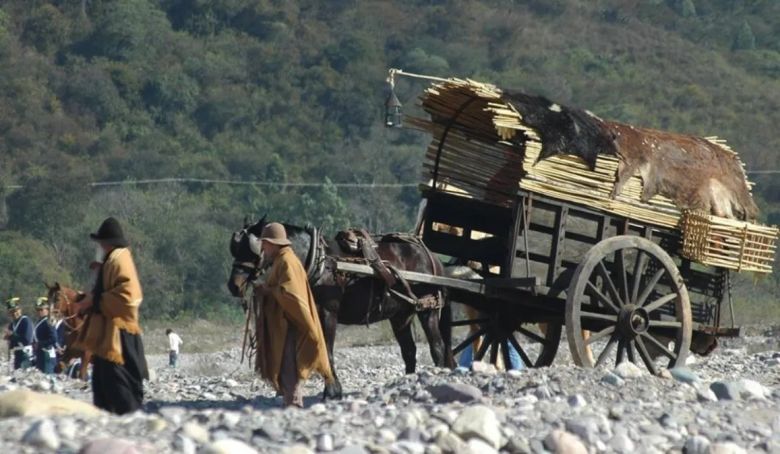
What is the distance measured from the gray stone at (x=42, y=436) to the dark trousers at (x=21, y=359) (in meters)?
12.7

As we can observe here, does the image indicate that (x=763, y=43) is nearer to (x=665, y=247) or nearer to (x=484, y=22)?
(x=484, y=22)

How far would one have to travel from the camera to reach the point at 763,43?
81062mm

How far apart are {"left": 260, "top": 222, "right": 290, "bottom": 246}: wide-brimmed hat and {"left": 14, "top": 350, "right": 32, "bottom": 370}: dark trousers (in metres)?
8.90

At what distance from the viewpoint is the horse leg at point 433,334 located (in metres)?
17.6

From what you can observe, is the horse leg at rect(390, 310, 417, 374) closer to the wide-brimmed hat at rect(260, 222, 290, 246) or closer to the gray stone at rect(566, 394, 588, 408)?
the wide-brimmed hat at rect(260, 222, 290, 246)

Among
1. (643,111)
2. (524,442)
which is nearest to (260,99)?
(643,111)

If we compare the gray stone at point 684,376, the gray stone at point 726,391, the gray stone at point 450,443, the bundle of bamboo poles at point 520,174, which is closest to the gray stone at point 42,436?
the gray stone at point 450,443

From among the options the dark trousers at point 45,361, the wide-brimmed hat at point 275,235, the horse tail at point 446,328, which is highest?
the wide-brimmed hat at point 275,235

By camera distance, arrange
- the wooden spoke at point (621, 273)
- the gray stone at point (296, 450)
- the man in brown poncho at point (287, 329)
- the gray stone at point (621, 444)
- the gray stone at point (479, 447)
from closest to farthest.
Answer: the gray stone at point (296, 450)
the gray stone at point (479, 447)
the gray stone at point (621, 444)
the man in brown poncho at point (287, 329)
the wooden spoke at point (621, 273)

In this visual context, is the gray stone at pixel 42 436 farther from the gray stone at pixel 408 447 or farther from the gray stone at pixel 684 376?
the gray stone at pixel 684 376

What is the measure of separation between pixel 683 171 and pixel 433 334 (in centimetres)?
278

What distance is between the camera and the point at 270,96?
6638 centimetres

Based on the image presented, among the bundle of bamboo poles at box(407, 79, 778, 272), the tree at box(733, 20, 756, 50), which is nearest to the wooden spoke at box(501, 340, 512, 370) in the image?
the bundle of bamboo poles at box(407, 79, 778, 272)

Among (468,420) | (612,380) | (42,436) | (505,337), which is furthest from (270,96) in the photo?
(42,436)
